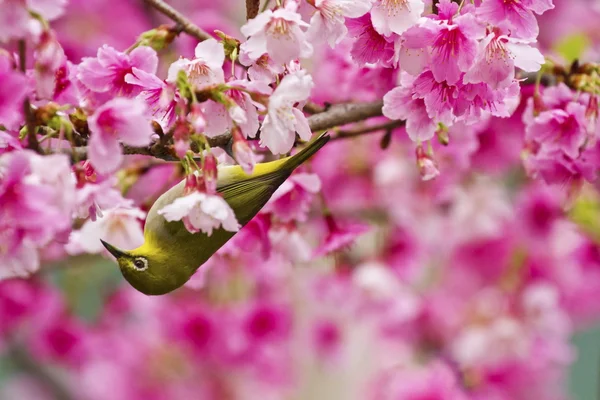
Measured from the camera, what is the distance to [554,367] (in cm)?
204

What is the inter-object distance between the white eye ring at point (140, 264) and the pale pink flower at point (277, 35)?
0.16 m

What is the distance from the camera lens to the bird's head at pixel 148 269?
21.5 inches

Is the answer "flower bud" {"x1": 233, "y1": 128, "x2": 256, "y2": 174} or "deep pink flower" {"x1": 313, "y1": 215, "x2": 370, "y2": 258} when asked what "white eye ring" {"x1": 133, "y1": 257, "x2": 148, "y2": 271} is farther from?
"deep pink flower" {"x1": 313, "y1": 215, "x2": 370, "y2": 258}

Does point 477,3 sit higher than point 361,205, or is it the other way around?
point 477,3

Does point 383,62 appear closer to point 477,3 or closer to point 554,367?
point 477,3

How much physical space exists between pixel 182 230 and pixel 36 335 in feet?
3.73

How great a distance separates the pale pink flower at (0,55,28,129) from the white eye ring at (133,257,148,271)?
13cm

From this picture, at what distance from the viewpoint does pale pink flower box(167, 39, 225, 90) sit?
0.52m

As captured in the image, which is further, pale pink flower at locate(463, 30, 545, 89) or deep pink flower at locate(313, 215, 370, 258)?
deep pink flower at locate(313, 215, 370, 258)

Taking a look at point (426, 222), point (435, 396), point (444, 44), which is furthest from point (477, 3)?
point (426, 222)

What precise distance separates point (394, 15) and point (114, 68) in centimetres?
20

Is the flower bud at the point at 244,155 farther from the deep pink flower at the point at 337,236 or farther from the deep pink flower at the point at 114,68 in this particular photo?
the deep pink flower at the point at 337,236

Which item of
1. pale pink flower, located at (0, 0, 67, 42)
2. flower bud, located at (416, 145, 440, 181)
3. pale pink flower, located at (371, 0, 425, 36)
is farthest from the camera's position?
flower bud, located at (416, 145, 440, 181)

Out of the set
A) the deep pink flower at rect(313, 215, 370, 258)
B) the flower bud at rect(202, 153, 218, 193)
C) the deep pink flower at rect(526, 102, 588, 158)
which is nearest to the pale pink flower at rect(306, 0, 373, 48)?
the flower bud at rect(202, 153, 218, 193)
